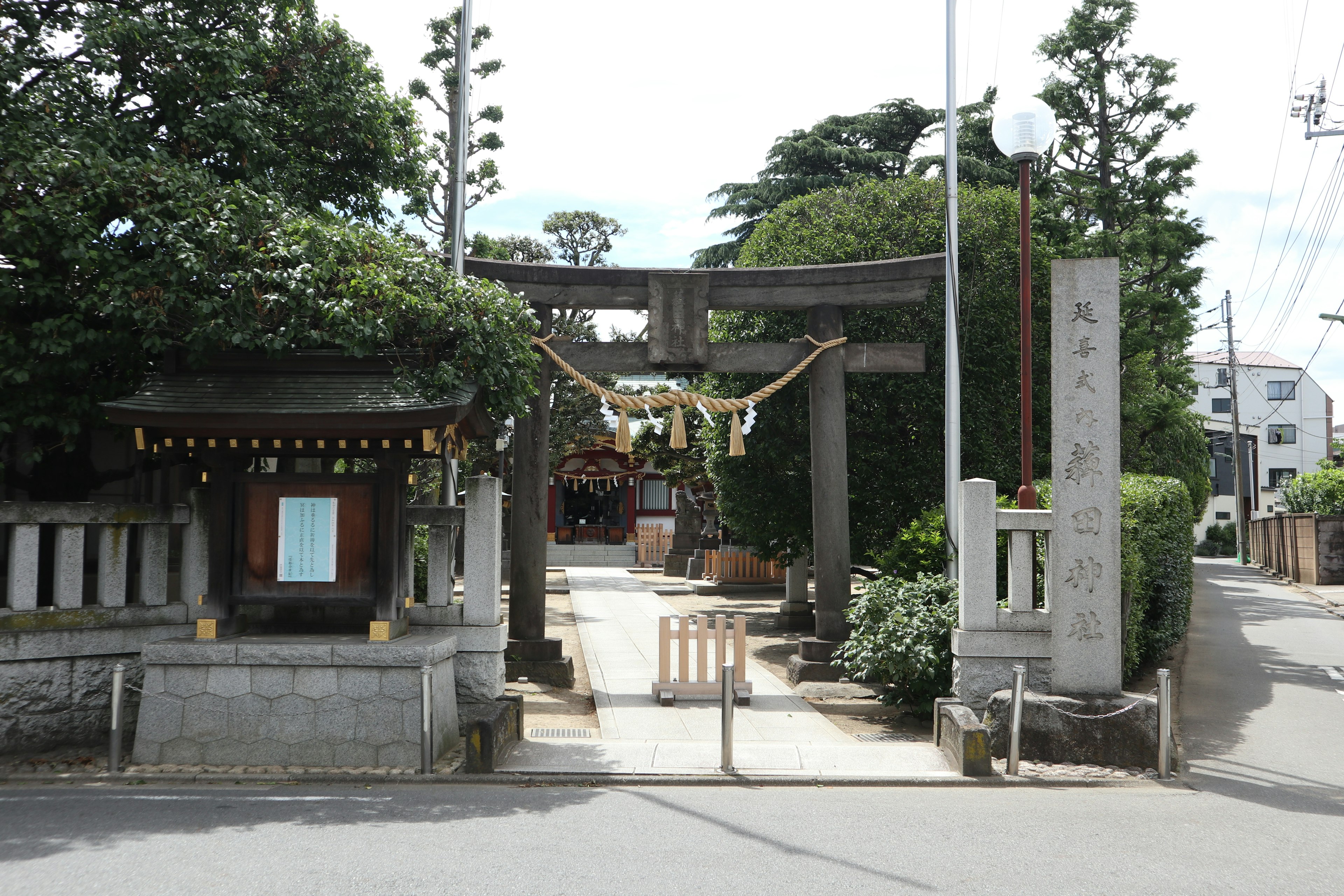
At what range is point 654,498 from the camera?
4103 cm

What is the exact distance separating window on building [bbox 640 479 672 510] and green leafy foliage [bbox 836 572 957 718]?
30.2 metres

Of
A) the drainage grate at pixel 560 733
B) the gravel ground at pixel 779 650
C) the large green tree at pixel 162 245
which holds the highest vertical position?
the large green tree at pixel 162 245

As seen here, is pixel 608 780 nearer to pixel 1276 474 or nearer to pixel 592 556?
pixel 592 556

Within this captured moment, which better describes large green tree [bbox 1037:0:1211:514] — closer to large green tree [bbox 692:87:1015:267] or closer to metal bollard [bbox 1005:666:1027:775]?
large green tree [bbox 692:87:1015:267]

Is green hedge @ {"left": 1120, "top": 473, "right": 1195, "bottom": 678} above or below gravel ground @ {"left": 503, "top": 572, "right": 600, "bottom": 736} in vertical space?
above

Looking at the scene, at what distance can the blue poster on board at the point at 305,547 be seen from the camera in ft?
28.3

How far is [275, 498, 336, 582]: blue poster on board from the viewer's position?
8.62 metres

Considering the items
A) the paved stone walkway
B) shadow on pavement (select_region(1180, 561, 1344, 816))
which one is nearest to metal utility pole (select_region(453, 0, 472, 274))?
the paved stone walkway

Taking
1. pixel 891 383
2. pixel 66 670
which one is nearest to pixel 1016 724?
pixel 891 383

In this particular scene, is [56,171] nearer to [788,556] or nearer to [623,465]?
[788,556]

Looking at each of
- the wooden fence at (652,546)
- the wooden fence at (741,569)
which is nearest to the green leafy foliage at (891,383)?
the wooden fence at (741,569)

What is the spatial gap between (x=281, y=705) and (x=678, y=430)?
5.91m

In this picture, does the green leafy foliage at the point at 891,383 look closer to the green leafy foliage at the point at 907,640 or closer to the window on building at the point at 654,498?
the green leafy foliage at the point at 907,640

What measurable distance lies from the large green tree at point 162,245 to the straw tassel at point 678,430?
3.00m
